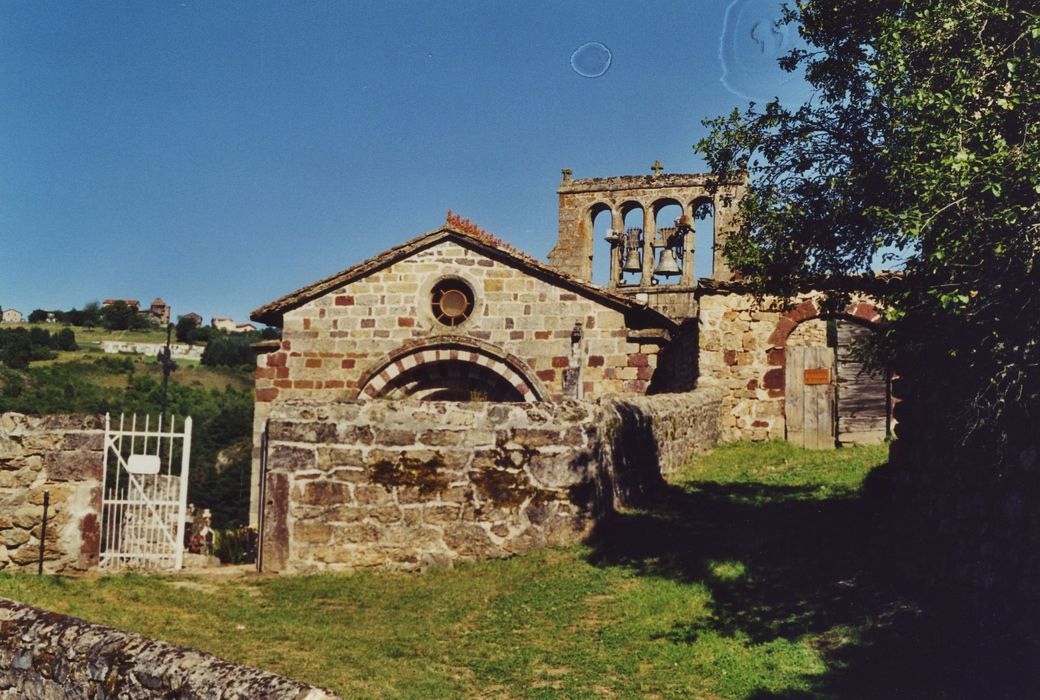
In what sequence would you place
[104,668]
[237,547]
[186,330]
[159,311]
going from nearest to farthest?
[104,668], [237,547], [186,330], [159,311]

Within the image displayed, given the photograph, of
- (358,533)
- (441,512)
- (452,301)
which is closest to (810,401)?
(452,301)

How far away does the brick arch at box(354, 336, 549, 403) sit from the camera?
16406 mm

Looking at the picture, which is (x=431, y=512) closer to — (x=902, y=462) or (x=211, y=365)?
(x=902, y=462)

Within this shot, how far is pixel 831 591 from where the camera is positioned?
7059 mm

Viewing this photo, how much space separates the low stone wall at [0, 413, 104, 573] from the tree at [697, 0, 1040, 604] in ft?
26.5

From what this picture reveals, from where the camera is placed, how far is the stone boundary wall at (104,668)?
317 cm

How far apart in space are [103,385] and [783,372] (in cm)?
3806

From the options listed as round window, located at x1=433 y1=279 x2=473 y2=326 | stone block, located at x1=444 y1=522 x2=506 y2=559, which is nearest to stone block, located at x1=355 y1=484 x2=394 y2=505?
stone block, located at x1=444 y1=522 x2=506 y2=559

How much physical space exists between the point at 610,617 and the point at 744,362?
11207 mm

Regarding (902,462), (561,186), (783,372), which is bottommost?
(902,462)

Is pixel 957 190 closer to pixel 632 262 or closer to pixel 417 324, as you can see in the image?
pixel 417 324

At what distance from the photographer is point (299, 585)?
343 inches

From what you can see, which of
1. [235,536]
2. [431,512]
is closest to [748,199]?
[431,512]

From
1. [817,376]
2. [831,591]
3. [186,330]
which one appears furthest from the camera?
[186,330]
